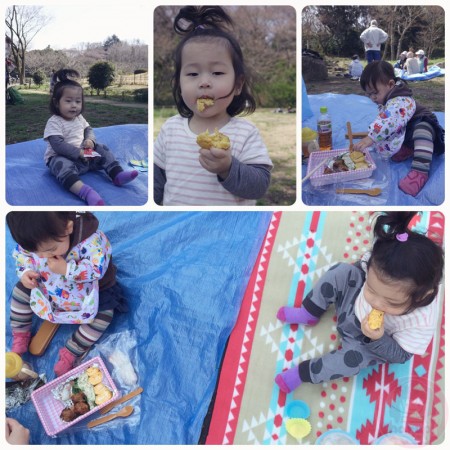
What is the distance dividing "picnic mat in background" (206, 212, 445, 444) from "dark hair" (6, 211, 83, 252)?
669mm

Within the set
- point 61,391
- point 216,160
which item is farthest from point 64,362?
point 216,160

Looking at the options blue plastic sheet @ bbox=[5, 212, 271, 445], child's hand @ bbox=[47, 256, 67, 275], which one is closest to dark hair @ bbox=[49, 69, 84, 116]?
blue plastic sheet @ bbox=[5, 212, 271, 445]

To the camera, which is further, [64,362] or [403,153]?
[403,153]

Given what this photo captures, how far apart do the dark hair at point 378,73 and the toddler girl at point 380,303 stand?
0.55 meters

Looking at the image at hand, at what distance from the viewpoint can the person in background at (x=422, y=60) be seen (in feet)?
5.22

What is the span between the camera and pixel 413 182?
1.63 meters

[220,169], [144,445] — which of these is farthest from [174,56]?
[144,445]

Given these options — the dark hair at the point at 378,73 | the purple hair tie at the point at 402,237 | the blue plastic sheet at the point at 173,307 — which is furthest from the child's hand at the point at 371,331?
the dark hair at the point at 378,73

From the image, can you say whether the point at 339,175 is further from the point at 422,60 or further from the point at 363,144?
the point at 422,60

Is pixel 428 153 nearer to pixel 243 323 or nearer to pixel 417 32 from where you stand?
pixel 417 32

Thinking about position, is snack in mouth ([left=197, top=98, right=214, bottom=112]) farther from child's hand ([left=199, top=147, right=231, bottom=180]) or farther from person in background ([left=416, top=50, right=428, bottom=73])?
person in background ([left=416, top=50, right=428, bottom=73])

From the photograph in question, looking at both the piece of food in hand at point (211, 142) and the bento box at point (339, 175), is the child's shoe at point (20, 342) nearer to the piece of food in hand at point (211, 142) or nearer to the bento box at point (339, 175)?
the piece of food in hand at point (211, 142)

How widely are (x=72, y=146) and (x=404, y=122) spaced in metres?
1.22

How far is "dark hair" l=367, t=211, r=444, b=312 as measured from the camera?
4.04 ft
